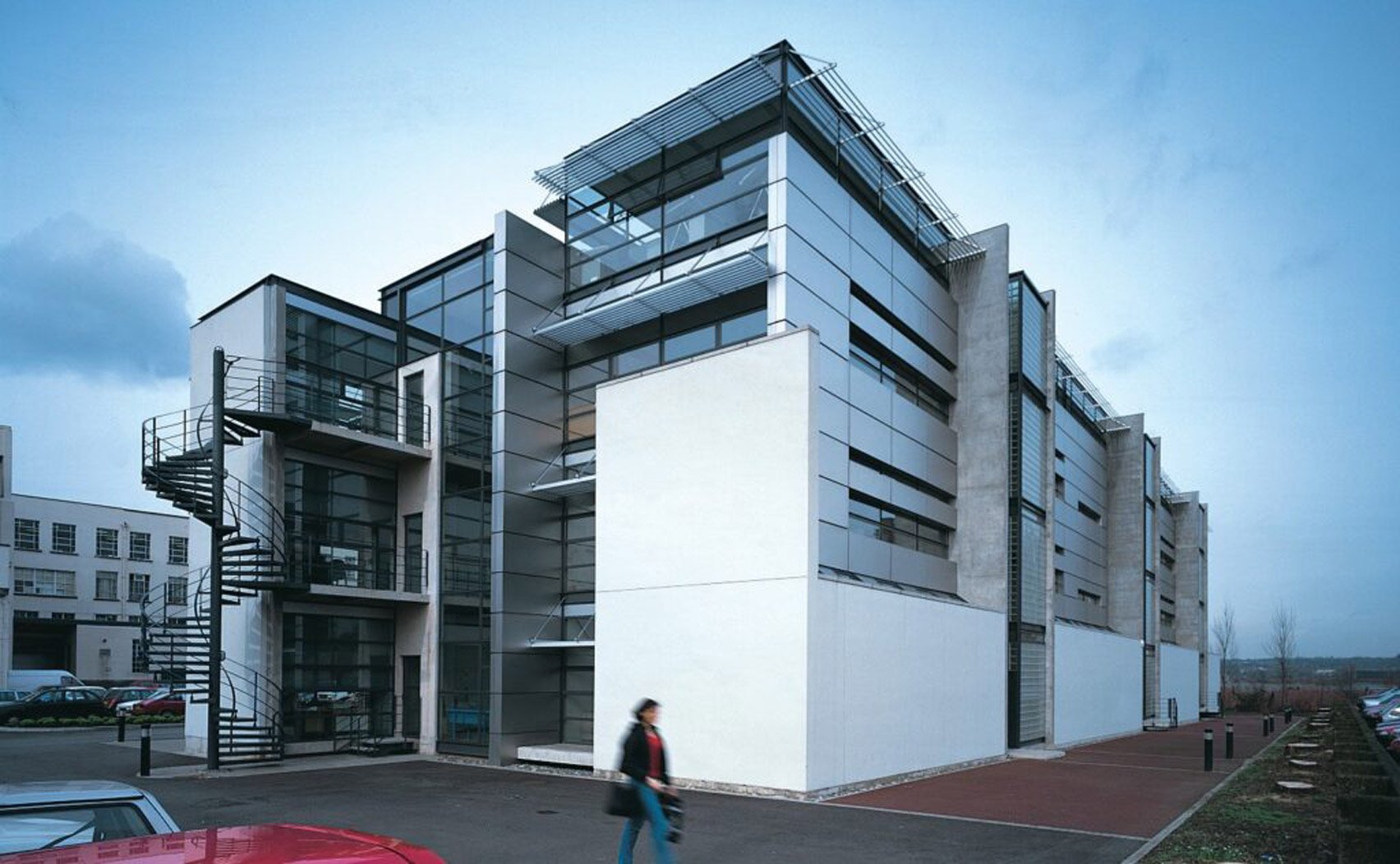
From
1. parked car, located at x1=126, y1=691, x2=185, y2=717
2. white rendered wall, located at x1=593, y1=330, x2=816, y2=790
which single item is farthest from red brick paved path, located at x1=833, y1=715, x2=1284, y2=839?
parked car, located at x1=126, y1=691, x2=185, y2=717

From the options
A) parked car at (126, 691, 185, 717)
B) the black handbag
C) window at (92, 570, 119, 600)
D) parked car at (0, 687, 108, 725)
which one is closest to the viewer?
the black handbag

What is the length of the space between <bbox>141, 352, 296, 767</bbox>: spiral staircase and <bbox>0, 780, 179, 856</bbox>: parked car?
1619 centimetres

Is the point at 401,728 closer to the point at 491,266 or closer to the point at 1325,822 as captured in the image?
the point at 491,266

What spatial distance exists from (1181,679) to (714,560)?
4039cm

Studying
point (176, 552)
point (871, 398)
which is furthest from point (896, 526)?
point (176, 552)

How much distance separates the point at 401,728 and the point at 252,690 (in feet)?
12.3

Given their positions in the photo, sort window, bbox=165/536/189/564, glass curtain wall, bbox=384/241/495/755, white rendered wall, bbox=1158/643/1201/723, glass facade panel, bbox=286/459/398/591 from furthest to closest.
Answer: window, bbox=165/536/189/564, white rendered wall, bbox=1158/643/1201/723, glass facade panel, bbox=286/459/398/591, glass curtain wall, bbox=384/241/495/755

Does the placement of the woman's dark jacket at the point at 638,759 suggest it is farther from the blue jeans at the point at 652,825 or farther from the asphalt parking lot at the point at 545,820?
the asphalt parking lot at the point at 545,820

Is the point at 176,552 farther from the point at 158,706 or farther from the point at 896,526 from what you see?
the point at 896,526

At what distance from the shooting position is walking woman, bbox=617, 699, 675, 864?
8.57 m

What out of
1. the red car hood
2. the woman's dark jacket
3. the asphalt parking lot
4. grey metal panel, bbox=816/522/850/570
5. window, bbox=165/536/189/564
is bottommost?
the asphalt parking lot

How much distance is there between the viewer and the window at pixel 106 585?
55562 millimetres

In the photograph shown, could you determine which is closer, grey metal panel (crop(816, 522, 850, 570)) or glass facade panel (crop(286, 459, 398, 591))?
grey metal panel (crop(816, 522, 850, 570))

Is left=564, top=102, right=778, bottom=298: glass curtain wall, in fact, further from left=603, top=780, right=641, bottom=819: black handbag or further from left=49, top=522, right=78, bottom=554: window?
left=49, top=522, right=78, bottom=554: window
